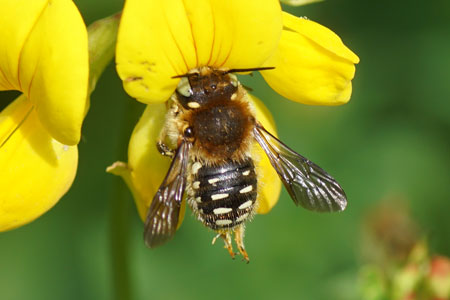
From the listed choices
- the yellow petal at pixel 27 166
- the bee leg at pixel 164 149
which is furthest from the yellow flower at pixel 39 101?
the bee leg at pixel 164 149

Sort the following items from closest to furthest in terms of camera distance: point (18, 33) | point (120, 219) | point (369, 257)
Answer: point (18, 33) < point (120, 219) < point (369, 257)

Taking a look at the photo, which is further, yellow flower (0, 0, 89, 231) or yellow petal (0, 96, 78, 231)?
yellow petal (0, 96, 78, 231)

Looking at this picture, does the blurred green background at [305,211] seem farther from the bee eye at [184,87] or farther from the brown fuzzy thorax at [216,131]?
the bee eye at [184,87]

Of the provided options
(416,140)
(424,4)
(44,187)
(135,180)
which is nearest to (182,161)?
(135,180)

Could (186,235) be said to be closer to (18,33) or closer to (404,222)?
(404,222)

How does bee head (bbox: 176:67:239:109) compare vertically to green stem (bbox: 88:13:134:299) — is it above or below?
above

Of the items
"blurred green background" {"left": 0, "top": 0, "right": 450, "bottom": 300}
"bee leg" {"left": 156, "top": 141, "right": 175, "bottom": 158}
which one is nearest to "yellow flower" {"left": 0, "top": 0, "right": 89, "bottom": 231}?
"bee leg" {"left": 156, "top": 141, "right": 175, "bottom": 158}

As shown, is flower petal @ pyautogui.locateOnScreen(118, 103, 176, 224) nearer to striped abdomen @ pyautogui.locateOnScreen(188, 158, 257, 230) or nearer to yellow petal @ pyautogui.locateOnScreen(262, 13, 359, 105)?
striped abdomen @ pyautogui.locateOnScreen(188, 158, 257, 230)
